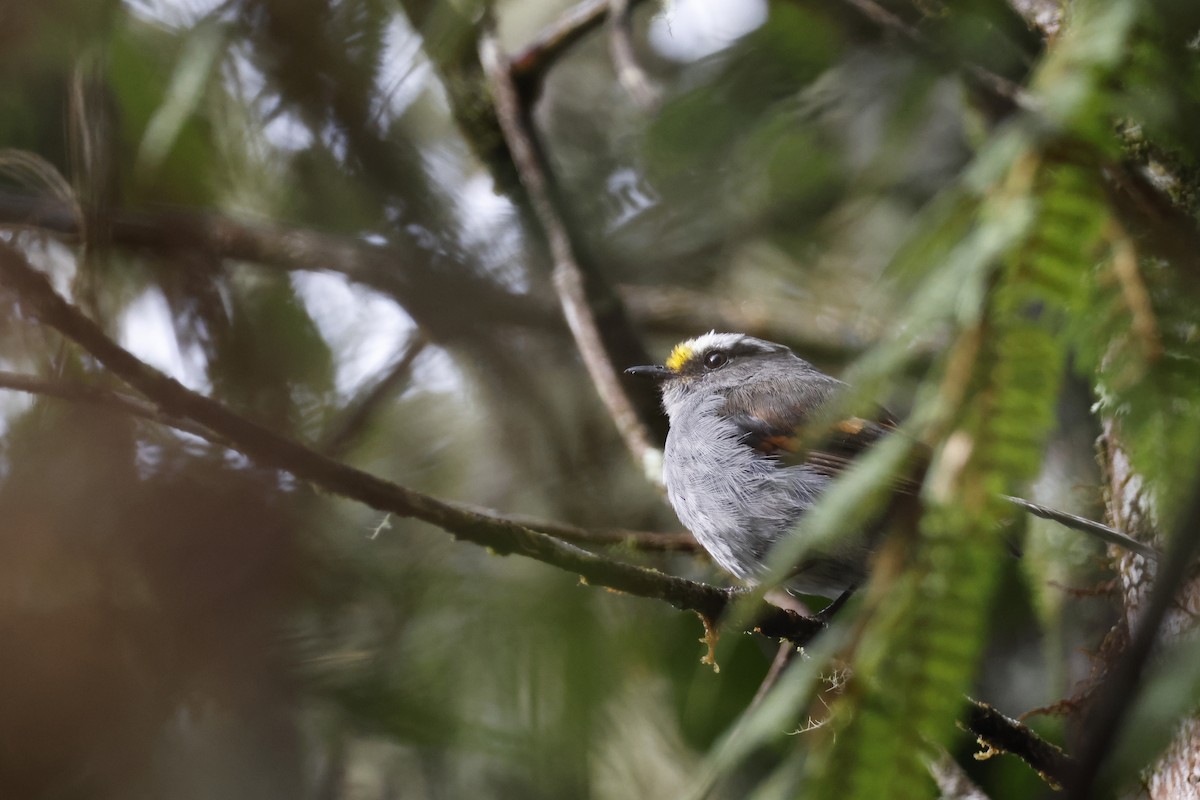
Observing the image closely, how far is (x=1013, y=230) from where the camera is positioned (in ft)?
2.50

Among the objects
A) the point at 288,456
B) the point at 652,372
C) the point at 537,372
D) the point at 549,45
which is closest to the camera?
the point at 288,456

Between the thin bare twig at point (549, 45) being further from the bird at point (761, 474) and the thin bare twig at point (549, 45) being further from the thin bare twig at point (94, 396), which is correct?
the thin bare twig at point (94, 396)

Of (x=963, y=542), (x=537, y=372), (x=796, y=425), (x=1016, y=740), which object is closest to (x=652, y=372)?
(x=796, y=425)

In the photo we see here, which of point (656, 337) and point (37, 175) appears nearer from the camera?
point (37, 175)

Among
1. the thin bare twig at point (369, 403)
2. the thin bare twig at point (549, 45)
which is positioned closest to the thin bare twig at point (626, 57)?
the thin bare twig at point (549, 45)

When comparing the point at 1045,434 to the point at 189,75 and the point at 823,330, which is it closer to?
the point at 189,75

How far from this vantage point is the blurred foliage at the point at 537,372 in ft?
2.56

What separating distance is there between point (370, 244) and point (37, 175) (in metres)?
1.26

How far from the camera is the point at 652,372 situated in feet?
11.8

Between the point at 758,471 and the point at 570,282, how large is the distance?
0.93m

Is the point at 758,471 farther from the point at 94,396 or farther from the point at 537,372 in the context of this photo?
the point at 94,396

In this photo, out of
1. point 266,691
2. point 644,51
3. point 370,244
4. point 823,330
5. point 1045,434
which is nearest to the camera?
point 1045,434

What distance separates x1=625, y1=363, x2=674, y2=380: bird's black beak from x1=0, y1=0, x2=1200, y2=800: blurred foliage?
1.45ft

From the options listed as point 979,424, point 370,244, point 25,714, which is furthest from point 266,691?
point 979,424
